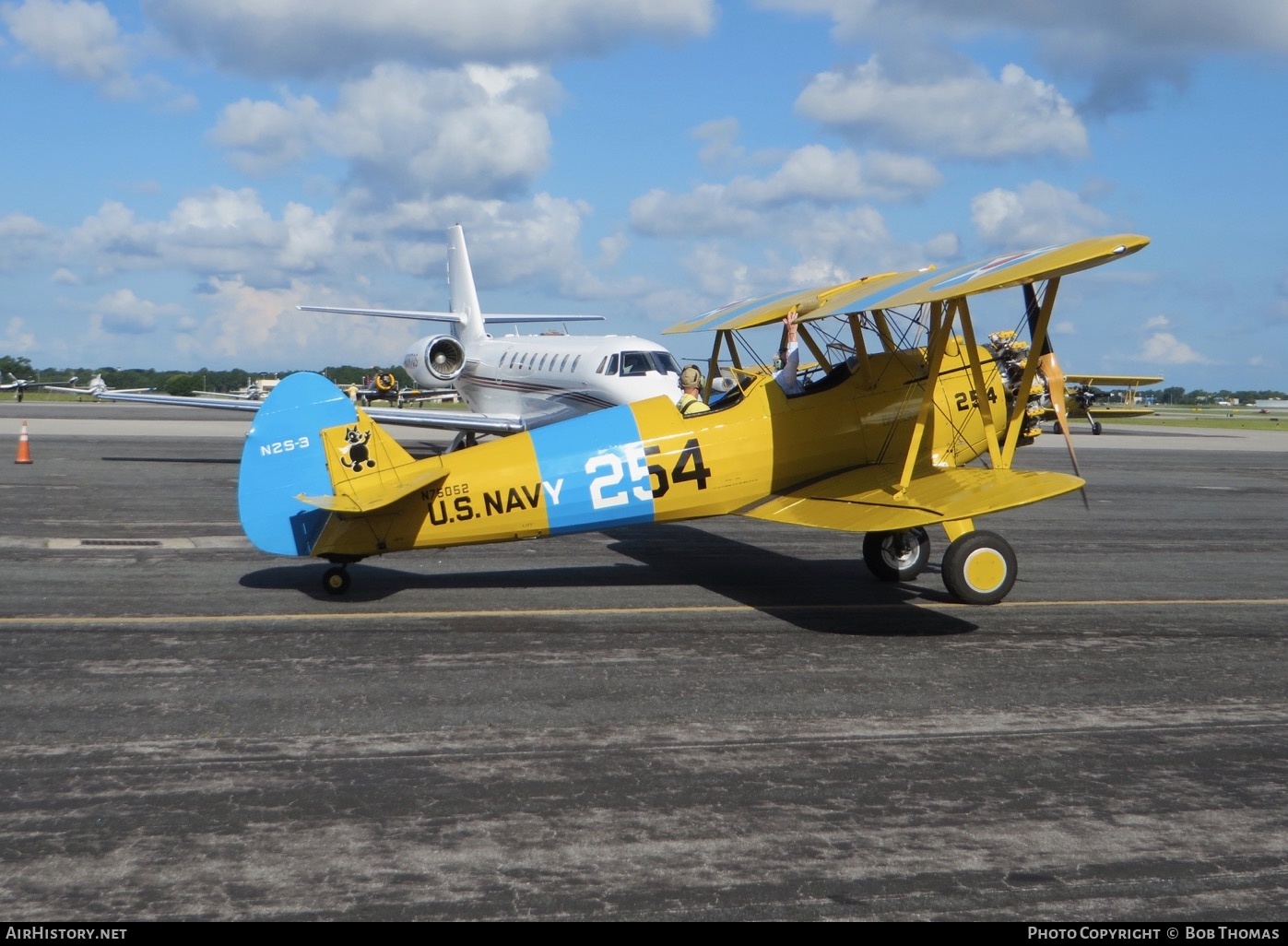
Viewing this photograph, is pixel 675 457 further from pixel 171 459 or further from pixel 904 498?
pixel 171 459

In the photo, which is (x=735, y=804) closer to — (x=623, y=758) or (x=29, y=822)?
(x=623, y=758)

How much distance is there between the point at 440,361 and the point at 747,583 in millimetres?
21310

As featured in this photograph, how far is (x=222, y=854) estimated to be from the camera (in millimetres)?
4555

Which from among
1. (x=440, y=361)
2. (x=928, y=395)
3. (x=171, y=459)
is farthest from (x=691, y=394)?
(x=440, y=361)

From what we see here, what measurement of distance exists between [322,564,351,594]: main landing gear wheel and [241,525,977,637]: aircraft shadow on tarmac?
0.38ft

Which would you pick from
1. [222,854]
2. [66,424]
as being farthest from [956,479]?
[66,424]

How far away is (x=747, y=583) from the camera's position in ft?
36.7

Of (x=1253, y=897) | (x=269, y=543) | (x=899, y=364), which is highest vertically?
(x=899, y=364)

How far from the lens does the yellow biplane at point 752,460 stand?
937 cm

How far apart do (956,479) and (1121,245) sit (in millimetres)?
2650

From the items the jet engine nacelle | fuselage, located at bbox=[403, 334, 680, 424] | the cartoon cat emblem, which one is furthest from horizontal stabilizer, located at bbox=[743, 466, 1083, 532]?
the jet engine nacelle

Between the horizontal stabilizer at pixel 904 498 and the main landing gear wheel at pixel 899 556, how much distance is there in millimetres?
894

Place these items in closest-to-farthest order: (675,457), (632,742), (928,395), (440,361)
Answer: (632,742)
(928,395)
(675,457)
(440,361)

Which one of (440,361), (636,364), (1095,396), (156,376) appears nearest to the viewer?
(636,364)
